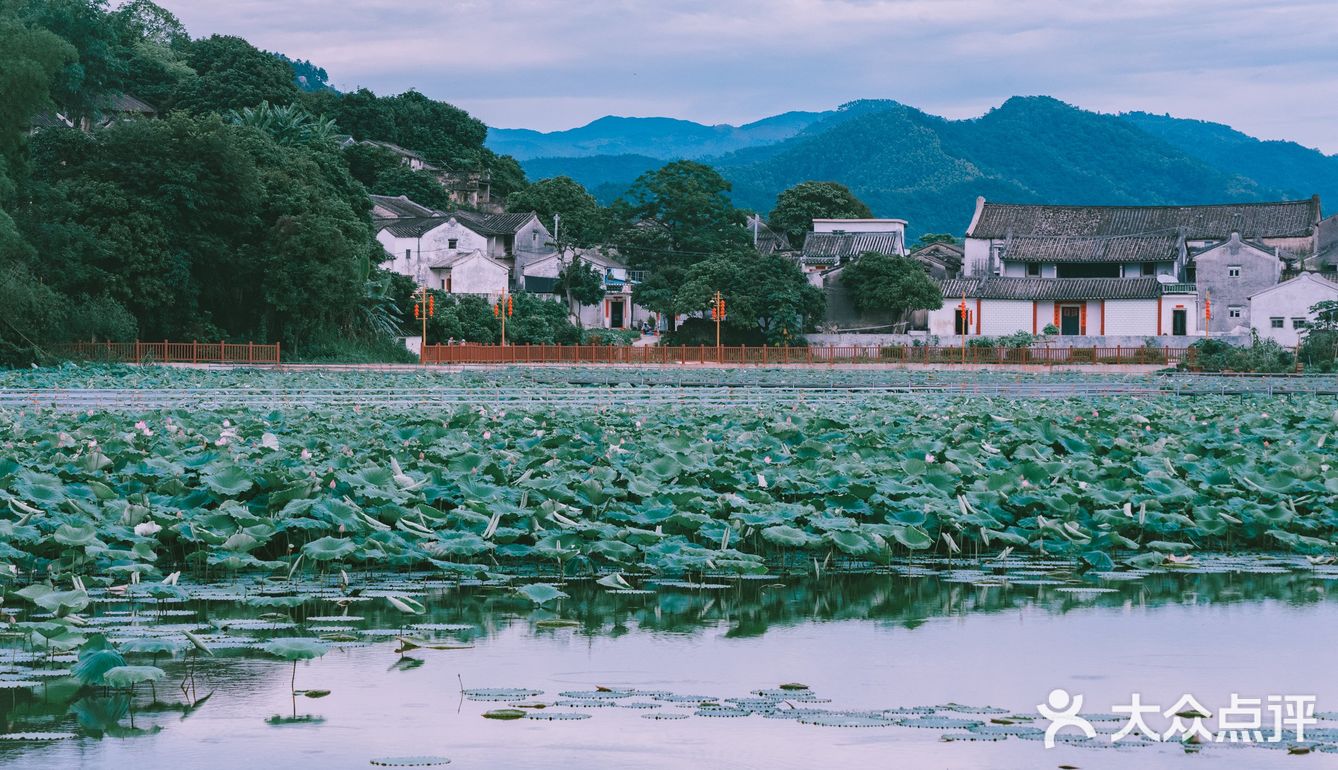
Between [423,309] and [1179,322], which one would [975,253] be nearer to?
[1179,322]

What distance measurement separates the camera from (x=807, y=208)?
86.9 meters

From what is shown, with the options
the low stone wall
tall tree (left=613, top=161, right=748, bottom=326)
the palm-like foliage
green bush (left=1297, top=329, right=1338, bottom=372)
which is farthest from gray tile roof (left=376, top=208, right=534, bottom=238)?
green bush (left=1297, top=329, right=1338, bottom=372)

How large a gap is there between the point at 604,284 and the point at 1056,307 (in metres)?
21.1

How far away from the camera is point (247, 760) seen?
5410 mm

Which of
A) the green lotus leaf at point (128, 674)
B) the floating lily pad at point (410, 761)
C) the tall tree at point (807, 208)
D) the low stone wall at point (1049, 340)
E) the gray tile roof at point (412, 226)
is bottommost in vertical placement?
the floating lily pad at point (410, 761)

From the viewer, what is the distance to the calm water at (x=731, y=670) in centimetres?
556

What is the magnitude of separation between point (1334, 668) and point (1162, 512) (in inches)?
140

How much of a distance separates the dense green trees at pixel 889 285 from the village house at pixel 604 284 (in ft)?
39.9

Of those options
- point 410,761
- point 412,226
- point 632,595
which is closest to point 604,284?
point 412,226

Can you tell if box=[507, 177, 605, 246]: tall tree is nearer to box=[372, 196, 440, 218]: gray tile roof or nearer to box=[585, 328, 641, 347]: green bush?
box=[372, 196, 440, 218]: gray tile roof

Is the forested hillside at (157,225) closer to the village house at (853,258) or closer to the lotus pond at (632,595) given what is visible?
the village house at (853,258)

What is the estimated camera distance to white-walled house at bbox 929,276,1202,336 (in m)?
64.0

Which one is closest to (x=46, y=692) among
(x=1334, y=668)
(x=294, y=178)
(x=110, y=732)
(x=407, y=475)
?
(x=110, y=732)

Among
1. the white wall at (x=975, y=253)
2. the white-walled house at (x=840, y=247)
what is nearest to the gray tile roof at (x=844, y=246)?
the white-walled house at (x=840, y=247)
